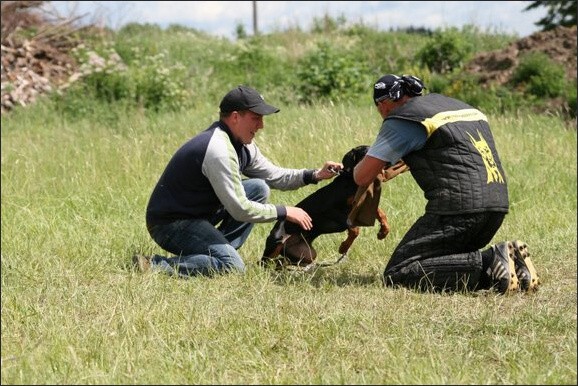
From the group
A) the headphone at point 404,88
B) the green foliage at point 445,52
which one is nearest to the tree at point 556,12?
the green foliage at point 445,52

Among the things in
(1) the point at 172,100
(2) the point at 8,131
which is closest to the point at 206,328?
(2) the point at 8,131

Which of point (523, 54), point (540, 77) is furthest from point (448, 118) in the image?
point (523, 54)

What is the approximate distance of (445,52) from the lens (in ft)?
59.9

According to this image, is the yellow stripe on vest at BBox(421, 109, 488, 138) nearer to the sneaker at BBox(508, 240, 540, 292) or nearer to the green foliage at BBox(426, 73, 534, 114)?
the sneaker at BBox(508, 240, 540, 292)

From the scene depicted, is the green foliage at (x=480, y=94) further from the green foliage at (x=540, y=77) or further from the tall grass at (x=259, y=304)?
the tall grass at (x=259, y=304)

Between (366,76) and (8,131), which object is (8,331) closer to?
(8,131)

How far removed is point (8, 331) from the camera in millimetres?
4496

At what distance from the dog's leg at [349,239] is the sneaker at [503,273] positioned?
1.04 meters

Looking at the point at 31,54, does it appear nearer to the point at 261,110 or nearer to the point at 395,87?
the point at 261,110

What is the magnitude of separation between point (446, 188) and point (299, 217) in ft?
3.14

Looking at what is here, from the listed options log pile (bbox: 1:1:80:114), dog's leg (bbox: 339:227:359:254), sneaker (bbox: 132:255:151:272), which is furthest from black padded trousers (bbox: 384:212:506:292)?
log pile (bbox: 1:1:80:114)

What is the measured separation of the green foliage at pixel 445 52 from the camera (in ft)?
59.5

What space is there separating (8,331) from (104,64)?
45.5ft

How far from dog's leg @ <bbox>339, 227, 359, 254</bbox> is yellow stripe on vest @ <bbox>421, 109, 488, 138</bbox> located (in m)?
1.03
